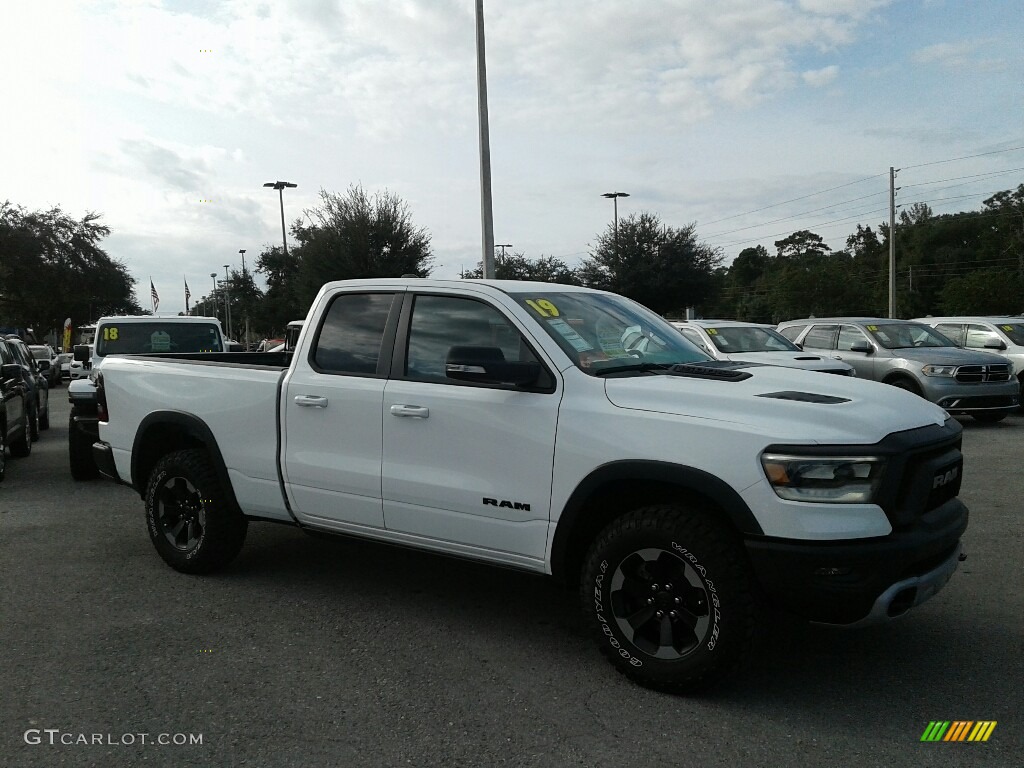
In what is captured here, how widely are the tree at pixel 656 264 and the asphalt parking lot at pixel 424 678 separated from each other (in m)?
34.3

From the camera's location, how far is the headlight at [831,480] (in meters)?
3.41

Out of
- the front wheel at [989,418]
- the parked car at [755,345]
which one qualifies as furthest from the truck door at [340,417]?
the front wheel at [989,418]

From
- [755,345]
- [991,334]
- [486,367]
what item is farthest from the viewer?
[991,334]

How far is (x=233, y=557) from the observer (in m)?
5.66

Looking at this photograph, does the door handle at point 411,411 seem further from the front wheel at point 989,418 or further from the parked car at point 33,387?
the front wheel at point 989,418

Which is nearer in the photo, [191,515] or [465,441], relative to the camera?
[465,441]

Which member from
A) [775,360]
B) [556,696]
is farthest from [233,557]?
[775,360]

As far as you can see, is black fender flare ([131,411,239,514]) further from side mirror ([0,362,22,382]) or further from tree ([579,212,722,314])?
tree ([579,212,722,314])

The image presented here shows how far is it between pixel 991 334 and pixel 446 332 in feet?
46.6

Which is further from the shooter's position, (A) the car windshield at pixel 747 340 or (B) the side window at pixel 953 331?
(B) the side window at pixel 953 331

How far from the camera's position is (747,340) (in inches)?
541

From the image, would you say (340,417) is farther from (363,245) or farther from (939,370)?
(363,245)

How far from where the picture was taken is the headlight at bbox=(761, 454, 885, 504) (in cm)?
341

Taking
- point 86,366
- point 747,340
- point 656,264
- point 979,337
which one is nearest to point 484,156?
point 747,340
